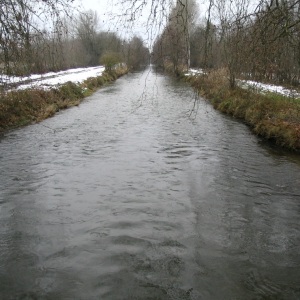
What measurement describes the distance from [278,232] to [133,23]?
4.30m

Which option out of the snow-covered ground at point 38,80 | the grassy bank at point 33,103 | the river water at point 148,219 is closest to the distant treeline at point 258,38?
the river water at point 148,219

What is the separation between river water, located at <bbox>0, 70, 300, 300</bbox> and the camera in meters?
4.41

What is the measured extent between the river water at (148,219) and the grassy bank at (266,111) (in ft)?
2.04

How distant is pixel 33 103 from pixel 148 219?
11.5 meters

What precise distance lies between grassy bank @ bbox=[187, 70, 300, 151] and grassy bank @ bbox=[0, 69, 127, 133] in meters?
7.59

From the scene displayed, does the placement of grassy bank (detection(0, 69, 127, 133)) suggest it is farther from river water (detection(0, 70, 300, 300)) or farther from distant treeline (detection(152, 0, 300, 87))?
distant treeline (detection(152, 0, 300, 87))

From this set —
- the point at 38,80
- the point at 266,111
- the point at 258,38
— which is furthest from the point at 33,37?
the point at 38,80

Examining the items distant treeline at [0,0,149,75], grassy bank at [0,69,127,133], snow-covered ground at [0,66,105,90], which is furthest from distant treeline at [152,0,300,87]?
grassy bank at [0,69,127,133]

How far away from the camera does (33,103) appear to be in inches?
604

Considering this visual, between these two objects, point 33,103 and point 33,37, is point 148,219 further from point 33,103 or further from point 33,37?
point 33,103

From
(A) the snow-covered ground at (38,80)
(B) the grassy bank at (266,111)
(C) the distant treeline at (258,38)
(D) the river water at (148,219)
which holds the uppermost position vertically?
(C) the distant treeline at (258,38)

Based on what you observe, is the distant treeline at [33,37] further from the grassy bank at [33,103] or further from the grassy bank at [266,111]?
the grassy bank at [33,103]

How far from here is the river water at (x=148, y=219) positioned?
4.41 m

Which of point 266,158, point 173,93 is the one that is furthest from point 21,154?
point 173,93
